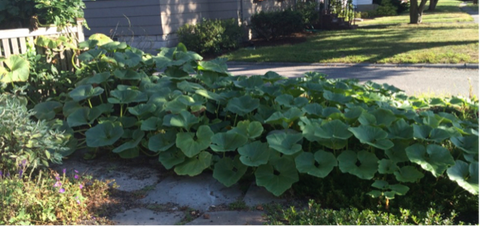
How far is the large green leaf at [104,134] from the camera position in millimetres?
3906

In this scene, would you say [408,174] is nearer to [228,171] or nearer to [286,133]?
[286,133]

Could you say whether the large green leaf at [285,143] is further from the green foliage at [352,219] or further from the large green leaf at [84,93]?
the large green leaf at [84,93]

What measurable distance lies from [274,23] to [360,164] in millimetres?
12615

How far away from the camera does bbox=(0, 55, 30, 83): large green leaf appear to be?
4742 mm

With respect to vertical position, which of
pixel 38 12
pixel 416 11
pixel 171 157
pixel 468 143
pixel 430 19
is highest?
pixel 416 11

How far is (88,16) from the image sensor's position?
47.7ft

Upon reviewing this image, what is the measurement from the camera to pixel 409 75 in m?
8.84

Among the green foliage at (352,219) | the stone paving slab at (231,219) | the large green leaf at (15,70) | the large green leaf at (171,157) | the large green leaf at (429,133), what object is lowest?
the stone paving slab at (231,219)

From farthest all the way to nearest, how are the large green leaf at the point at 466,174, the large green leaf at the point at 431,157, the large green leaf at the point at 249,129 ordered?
the large green leaf at the point at 249,129, the large green leaf at the point at 431,157, the large green leaf at the point at 466,174

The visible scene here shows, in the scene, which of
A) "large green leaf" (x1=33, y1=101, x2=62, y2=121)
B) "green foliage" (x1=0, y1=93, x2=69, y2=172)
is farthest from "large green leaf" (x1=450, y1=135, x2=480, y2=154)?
"large green leaf" (x1=33, y1=101, x2=62, y2=121)

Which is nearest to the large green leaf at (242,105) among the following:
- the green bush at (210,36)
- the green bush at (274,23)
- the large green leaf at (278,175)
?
the large green leaf at (278,175)

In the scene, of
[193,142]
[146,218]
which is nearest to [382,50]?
[193,142]

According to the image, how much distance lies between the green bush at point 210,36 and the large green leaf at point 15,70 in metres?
8.15

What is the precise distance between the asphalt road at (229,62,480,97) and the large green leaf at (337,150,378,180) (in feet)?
13.3
